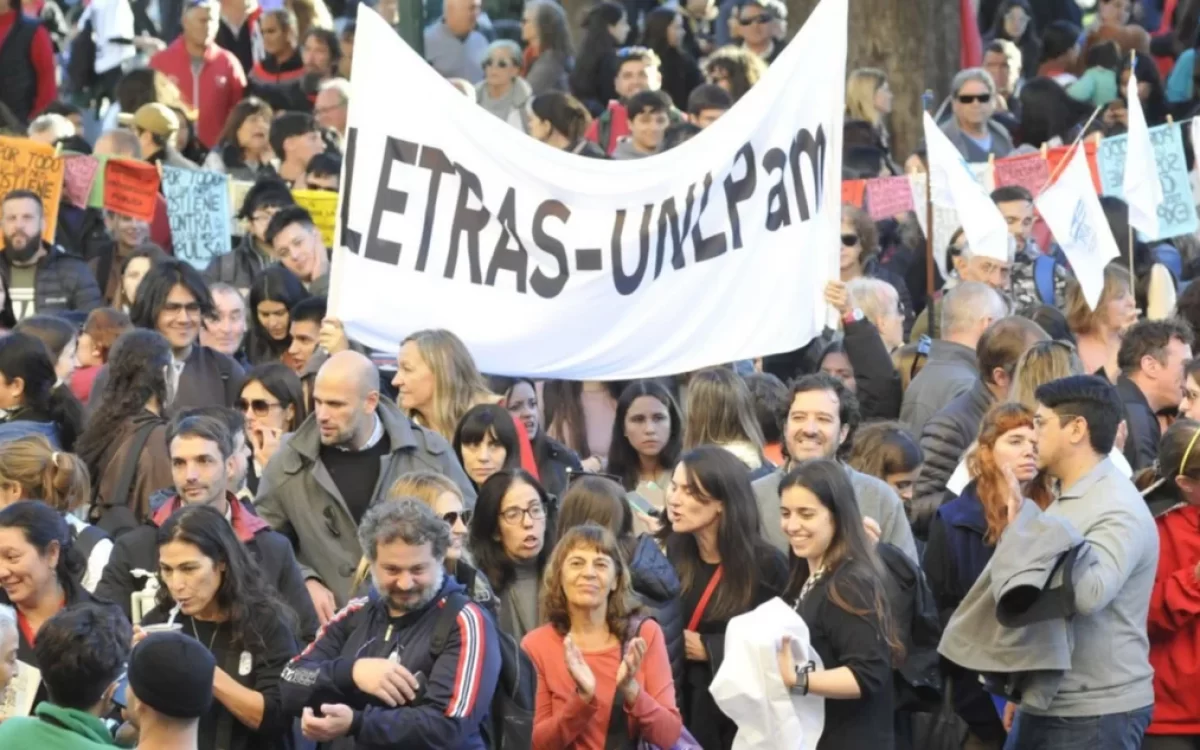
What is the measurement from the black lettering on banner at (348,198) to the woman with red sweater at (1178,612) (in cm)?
354

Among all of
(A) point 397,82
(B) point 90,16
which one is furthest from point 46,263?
(B) point 90,16

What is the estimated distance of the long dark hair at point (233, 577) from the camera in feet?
27.7

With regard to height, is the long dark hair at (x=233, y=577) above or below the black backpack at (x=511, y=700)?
above

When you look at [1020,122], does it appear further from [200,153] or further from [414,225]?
[414,225]

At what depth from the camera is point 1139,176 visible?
13.9 m

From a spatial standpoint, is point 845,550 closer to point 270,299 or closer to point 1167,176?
point 270,299

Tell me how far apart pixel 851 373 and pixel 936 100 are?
8.02m

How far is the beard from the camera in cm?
1390

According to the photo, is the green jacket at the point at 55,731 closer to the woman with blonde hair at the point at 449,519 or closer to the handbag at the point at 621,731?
the woman with blonde hair at the point at 449,519

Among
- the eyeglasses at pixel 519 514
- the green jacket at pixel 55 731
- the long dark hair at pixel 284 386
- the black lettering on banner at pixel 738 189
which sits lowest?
the green jacket at pixel 55 731

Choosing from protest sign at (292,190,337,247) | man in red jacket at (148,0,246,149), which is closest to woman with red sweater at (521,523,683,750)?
protest sign at (292,190,337,247)

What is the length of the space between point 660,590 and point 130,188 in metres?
6.68

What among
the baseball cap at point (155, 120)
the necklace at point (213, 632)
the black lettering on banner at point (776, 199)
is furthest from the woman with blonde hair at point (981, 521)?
the baseball cap at point (155, 120)

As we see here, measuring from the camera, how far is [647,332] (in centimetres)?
1134
